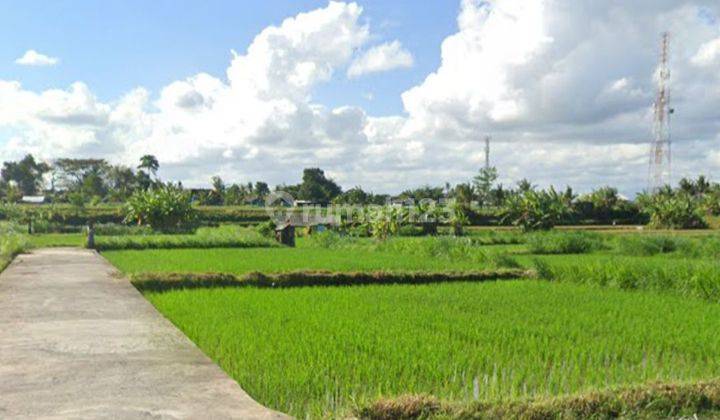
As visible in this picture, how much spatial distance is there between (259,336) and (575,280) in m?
7.84

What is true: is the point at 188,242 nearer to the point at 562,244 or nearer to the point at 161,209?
the point at 161,209

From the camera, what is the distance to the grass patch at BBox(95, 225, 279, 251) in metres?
21.3

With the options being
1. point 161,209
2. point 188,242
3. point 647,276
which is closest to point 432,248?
point 188,242

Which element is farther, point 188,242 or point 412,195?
point 412,195

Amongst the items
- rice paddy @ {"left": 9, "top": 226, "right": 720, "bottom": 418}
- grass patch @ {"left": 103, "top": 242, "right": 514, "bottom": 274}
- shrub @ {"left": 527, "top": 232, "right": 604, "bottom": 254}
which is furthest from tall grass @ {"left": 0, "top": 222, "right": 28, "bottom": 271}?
shrub @ {"left": 527, "top": 232, "right": 604, "bottom": 254}

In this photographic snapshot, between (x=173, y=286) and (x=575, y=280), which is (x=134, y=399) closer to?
(x=173, y=286)

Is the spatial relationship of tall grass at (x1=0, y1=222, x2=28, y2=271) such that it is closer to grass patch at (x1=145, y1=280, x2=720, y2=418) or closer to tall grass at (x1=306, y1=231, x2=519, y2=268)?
grass patch at (x1=145, y1=280, x2=720, y2=418)

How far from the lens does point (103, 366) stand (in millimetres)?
5113

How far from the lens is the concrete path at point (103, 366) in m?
4.07

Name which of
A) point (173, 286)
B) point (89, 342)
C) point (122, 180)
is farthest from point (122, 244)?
point (122, 180)

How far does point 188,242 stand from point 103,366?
17538mm

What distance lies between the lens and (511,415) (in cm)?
418

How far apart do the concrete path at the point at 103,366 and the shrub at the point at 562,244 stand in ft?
51.4

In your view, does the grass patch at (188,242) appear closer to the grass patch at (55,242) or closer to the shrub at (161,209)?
the grass patch at (55,242)
